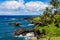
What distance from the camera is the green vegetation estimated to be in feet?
102

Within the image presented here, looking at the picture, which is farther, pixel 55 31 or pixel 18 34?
pixel 18 34

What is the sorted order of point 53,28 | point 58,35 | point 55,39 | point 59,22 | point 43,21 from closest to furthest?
point 55,39
point 58,35
point 53,28
point 59,22
point 43,21

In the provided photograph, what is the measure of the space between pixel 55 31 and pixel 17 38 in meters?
6.27

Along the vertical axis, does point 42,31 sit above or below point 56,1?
below

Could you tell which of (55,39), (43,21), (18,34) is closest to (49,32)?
(55,39)

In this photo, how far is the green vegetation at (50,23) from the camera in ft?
102

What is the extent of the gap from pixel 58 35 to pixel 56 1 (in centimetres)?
1560

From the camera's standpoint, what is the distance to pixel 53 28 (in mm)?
32844

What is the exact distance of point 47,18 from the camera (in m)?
43.9

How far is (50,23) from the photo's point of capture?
4212cm

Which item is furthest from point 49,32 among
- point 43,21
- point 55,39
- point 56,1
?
point 56,1

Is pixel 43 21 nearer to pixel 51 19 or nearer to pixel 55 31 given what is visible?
pixel 51 19

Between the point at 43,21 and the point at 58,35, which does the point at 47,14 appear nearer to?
the point at 43,21

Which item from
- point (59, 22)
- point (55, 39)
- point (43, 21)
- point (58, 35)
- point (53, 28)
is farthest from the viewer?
point (43, 21)
